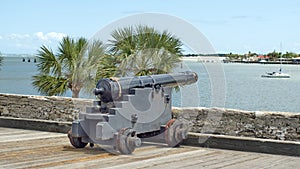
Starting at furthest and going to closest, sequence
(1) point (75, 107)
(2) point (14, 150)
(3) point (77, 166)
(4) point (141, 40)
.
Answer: (4) point (141, 40)
(1) point (75, 107)
(2) point (14, 150)
(3) point (77, 166)

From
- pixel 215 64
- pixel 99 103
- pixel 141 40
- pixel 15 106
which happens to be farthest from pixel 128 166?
pixel 141 40

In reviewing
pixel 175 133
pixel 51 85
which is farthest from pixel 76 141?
pixel 51 85

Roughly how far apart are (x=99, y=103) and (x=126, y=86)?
429 millimetres

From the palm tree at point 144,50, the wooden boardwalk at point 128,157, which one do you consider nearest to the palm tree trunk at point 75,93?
the palm tree at point 144,50

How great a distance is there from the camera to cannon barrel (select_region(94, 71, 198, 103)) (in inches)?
291

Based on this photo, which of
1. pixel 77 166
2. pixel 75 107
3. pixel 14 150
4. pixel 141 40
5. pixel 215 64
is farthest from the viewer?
pixel 141 40

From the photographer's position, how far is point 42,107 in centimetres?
970

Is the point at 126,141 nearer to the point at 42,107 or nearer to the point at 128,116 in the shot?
the point at 128,116

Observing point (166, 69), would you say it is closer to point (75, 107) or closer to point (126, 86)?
point (75, 107)

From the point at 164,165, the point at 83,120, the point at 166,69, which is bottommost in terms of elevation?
the point at 164,165

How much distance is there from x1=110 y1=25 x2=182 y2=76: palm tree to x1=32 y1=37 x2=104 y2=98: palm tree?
62 cm

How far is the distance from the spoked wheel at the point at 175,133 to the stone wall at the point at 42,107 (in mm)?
1829

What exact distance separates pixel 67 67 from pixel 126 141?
670cm

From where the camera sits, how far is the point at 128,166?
21.0 feet
